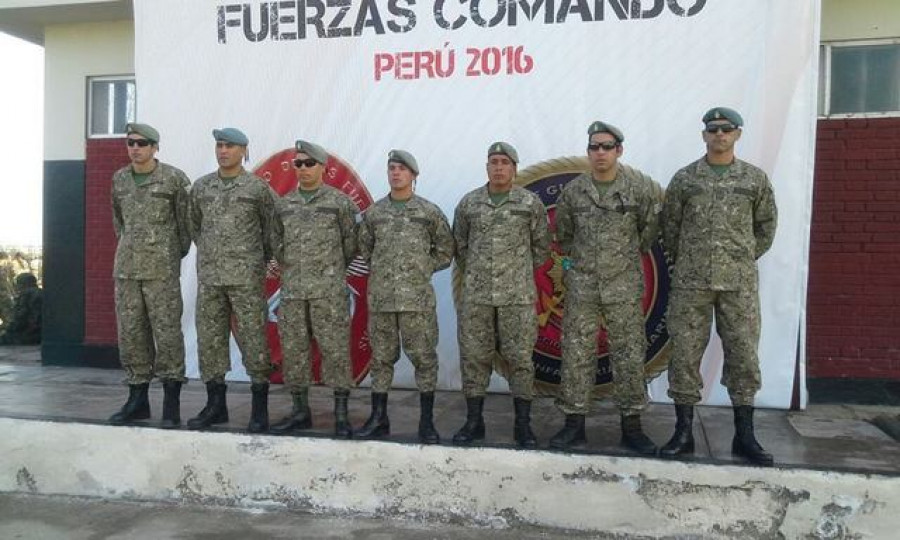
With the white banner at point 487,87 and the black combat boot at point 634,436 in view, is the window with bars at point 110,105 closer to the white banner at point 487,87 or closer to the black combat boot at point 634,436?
the white banner at point 487,87

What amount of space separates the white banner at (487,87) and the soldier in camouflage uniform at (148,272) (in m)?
1.21

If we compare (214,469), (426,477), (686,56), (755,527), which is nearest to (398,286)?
(426,477)

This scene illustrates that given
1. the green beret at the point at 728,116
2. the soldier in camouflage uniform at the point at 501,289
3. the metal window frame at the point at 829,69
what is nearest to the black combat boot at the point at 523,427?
the soldier in camouflage uniform at the point at 501,289

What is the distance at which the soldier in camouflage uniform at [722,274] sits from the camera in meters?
3.78

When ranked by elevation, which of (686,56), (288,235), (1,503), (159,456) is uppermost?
(686,56)

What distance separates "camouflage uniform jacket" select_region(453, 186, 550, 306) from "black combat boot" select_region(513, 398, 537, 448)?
21.2 inches

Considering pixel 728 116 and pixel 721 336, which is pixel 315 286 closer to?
pixel 721 336

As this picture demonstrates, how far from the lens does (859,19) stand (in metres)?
A: 5.33

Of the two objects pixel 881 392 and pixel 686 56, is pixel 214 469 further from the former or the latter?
pixel 881 392

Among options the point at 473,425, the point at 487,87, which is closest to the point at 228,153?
the point at 487,87

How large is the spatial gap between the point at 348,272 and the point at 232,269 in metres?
1.27

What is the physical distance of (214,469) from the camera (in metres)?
4.22

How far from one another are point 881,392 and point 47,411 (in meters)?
5.55

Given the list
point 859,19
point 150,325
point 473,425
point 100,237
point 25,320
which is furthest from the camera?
point 25,320
